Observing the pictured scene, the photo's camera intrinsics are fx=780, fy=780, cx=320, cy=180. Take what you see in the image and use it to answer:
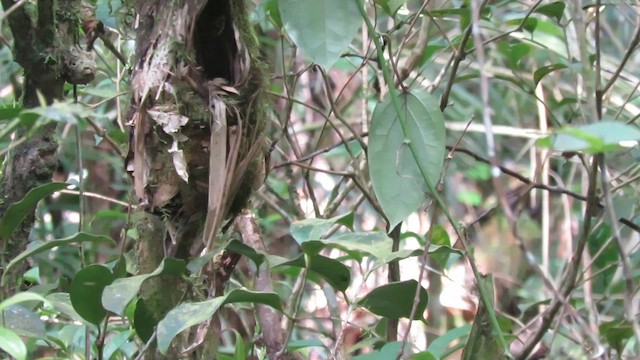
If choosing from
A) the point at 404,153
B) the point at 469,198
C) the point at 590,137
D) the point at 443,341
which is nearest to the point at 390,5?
the point at 404,153

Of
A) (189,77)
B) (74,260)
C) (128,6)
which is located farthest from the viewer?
(74,260)

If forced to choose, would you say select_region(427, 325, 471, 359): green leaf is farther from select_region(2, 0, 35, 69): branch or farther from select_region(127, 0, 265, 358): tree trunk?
select_region(2, 0, 35, 69): branch

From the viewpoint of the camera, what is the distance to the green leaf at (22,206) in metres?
0.83

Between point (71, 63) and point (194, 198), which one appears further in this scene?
point (71, 63)

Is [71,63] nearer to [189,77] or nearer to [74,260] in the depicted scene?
[189,77]

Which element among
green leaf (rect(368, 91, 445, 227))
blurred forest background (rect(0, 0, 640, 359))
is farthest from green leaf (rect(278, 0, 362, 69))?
green leaf (rect(368, 91, 445, 227))

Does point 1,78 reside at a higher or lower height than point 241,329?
higher

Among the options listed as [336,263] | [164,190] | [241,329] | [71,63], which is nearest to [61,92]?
[71,63]

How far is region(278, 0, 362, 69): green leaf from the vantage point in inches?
29.9

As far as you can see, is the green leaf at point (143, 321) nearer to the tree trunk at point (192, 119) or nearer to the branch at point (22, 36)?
the tree trunk at point (192, 119)

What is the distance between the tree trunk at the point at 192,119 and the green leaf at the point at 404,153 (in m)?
0.13

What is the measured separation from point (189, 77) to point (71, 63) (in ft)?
0.81

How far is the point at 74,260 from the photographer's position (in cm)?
206

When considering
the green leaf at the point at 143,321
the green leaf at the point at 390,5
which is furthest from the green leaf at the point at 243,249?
the green leaf at the point at 390,5
